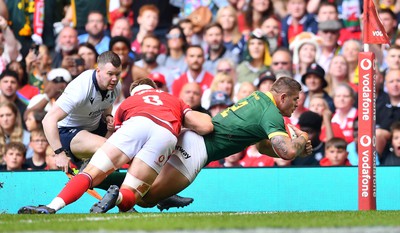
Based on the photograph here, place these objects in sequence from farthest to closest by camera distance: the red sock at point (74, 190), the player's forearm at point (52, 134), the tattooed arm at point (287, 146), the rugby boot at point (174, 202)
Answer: the rugby boot at point (174, 202), the player's forearm at point (52, 134), the tattooed arm at point (287, 146), the red sock at point (74, 190)

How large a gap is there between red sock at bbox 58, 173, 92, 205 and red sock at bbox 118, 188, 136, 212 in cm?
35

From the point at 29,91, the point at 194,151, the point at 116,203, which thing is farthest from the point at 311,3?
the point at 116,203

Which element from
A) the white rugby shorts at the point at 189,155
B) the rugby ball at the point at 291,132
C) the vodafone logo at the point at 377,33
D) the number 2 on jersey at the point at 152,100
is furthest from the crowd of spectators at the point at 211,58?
the number 2 on jersey at the point at 152,100

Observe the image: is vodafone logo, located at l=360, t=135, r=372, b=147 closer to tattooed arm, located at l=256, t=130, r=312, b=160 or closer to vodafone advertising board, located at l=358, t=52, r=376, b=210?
vodafone advertising board, located at l=358, t=52, r=376, b=210

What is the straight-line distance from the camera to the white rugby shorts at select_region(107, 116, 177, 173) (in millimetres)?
9312

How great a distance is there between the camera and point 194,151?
32.5 feet

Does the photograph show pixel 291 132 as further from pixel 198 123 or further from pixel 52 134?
pixel 52 134

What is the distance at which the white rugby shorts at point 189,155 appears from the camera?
32.5ft

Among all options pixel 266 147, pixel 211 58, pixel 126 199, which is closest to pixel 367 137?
pixel 266 147

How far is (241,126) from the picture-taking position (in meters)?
9.82

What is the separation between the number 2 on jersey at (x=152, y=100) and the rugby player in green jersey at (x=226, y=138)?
1.66 feet

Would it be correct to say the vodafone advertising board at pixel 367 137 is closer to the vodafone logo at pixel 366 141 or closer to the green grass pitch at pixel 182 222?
the vodafone logo at pixel 366 141

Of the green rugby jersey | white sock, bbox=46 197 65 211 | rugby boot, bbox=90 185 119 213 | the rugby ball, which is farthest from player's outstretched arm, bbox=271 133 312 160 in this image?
white sock, bbox=46 197 65 211

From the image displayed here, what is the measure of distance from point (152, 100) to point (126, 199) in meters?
1.11
